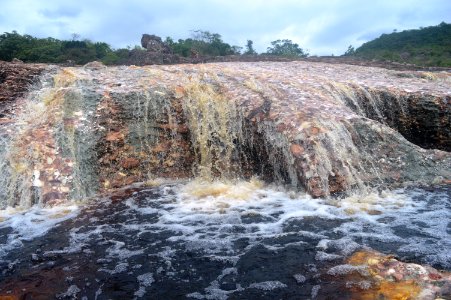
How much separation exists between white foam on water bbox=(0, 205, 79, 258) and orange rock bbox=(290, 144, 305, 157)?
334 centimetres

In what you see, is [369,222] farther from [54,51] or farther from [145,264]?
[54,51]

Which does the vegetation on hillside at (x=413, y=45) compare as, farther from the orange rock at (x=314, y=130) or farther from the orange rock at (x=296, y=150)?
the orange rock at (x=296, y=150)

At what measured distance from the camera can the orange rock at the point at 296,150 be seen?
618cm

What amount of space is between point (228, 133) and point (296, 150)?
1.64 meters

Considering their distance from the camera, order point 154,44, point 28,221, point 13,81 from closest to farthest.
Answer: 1. point 28,221
2. point 13,81
3. point 154,44

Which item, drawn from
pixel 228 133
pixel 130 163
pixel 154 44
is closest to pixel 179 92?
pixel 228 133

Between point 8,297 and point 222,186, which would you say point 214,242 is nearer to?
point 8,297

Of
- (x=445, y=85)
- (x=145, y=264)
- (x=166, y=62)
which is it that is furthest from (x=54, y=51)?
(x=145, y=264)

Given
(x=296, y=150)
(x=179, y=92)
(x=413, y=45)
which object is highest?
(x=413, y=45)

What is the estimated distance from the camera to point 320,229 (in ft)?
15.0

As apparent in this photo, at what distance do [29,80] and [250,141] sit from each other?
5.40 m

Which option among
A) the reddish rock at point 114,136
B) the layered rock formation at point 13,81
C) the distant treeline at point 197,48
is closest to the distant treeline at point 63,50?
the distant treeline at point 197,48

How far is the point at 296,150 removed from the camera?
6.24 m

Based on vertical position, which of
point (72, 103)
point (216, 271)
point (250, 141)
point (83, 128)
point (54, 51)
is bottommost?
point (216, 271)
